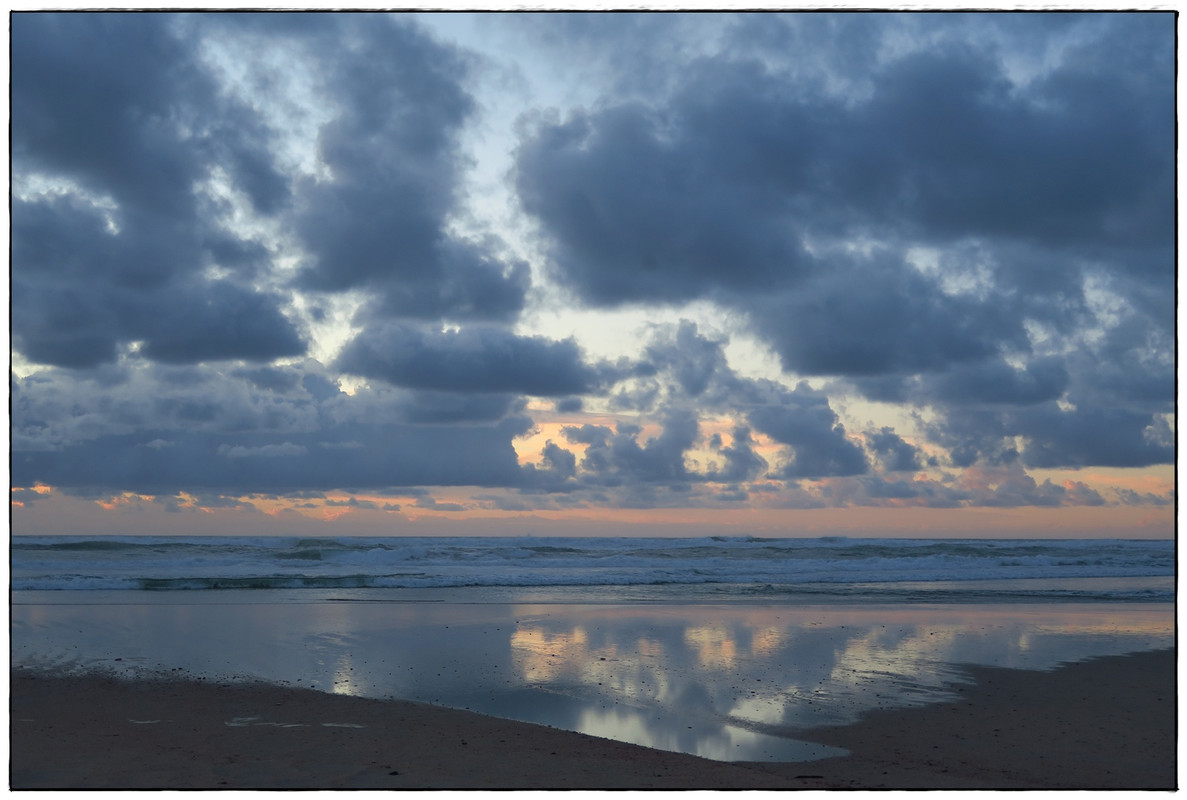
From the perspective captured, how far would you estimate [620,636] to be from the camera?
46.4 ft

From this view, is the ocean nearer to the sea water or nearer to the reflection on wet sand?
Answer: the sea water

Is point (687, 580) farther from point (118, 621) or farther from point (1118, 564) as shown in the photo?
point (1118, 564)

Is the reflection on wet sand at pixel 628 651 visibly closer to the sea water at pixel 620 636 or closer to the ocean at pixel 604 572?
the sea water at pixel 620 636

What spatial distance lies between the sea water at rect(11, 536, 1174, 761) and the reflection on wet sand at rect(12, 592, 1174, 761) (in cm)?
5

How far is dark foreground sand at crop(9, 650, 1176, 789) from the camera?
22.3 ft

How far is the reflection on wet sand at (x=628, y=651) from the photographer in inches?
361

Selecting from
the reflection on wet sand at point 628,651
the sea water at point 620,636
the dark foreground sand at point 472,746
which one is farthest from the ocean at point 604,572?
the dark foreground sand at point 472,746

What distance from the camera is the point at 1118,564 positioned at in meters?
33.9

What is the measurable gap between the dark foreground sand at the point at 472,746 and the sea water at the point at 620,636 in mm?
570

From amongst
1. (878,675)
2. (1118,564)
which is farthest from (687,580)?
(1118,564)

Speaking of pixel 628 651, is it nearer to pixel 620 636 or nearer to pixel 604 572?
pixel 620 636

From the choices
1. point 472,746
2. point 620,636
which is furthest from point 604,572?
point 472,746

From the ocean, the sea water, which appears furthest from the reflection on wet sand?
the ocean

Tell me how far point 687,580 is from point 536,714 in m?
18.4
